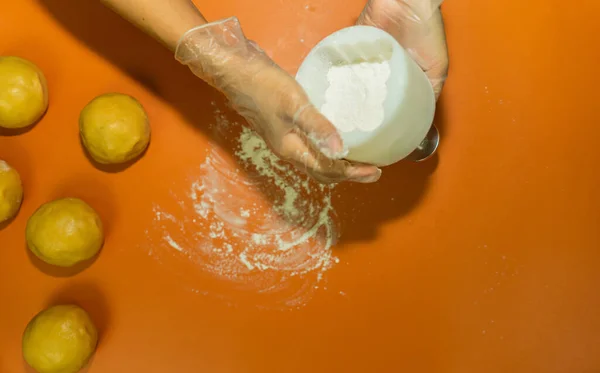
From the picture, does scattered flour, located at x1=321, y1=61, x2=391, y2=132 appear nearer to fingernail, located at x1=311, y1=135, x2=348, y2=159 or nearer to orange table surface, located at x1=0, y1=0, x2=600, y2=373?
fingernail, located at x1=311, y1=135, x2=348, y2=159

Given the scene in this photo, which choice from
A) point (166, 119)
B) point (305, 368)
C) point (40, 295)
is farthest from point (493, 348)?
point (40, 295)

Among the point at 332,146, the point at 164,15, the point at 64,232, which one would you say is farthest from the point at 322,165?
the point at 64,232

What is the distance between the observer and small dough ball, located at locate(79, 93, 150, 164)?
116cm

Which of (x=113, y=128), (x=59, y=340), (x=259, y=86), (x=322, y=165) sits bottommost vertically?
(x=59, y=340)

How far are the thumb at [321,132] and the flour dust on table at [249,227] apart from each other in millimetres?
396

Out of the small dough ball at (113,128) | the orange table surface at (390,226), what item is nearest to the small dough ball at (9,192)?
the orange table surface at (390,226)

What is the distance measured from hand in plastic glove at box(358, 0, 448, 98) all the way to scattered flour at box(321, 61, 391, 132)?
23 centimetres

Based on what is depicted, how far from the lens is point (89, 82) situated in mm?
1295

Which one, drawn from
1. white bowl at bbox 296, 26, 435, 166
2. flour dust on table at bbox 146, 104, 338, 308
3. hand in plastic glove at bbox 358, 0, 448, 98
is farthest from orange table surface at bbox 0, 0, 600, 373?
white bowl at bbox 296, 26, 435, 166

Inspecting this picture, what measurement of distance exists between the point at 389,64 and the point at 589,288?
732mm

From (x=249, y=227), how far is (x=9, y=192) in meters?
0.56

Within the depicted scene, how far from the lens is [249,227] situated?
126 centimetres

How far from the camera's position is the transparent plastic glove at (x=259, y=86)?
95cm

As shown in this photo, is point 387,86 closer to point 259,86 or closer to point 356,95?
point 356,95
